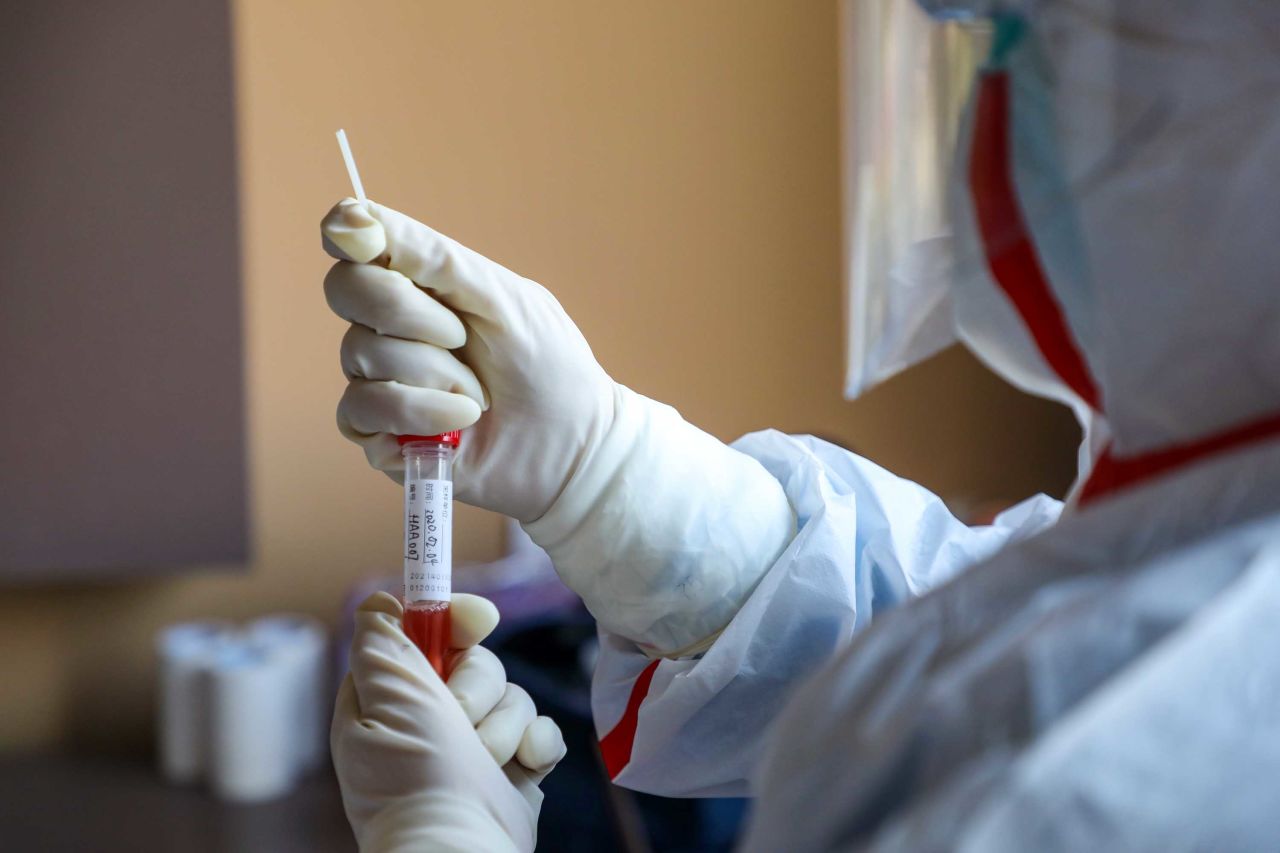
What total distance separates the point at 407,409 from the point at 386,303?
67 millimetres

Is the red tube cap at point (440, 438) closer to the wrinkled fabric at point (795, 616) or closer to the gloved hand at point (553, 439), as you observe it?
the gloved hand at point (553, 439)

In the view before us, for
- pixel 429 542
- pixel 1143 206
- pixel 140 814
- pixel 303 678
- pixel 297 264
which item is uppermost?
pixel 1143 206

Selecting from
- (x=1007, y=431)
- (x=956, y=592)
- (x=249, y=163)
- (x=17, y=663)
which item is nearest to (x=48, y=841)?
(x=17, y=663)

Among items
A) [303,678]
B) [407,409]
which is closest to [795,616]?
[407,409]

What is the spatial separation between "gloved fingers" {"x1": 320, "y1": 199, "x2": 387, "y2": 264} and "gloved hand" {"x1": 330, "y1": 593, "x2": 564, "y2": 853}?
218mm

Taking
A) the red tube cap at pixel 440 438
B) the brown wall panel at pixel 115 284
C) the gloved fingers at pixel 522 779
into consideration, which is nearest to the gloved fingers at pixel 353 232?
the red tube cap at pixel 440 438

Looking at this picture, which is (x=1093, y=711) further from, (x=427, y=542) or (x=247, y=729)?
(x=247, y=729)

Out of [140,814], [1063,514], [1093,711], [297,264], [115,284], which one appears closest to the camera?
[1093,711]

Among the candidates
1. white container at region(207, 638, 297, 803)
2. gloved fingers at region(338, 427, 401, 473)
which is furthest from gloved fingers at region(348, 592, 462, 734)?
white container at region(207, 638, 297, 803)

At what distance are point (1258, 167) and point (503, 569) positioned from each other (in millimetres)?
1657

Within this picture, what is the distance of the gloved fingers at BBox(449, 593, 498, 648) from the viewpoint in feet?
2.36

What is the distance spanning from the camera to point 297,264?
2016mm

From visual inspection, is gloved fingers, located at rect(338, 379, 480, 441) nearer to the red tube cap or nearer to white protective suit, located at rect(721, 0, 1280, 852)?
the red tube cap

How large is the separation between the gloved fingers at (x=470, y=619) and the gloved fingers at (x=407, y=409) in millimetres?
110
